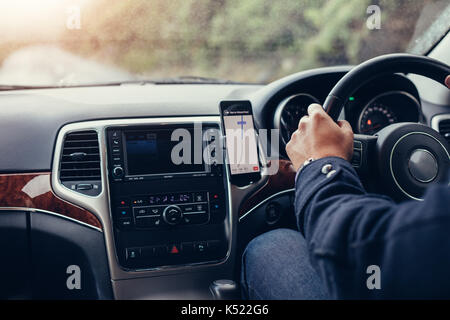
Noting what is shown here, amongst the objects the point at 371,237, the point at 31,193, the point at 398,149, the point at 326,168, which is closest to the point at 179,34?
the point at 31,193

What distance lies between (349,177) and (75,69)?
158cm

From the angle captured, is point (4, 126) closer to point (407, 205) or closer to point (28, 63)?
point (28, 63)

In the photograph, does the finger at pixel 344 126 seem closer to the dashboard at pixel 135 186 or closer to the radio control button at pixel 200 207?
the dashboard at pixel 135 186

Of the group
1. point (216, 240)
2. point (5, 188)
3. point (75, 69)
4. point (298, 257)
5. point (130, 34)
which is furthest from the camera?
point (130, 34)

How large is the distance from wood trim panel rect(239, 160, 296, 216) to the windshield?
443 millimetres

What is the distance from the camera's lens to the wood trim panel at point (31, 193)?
5.17 ft

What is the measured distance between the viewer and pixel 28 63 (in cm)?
218

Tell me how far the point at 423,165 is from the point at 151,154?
887 millimetres

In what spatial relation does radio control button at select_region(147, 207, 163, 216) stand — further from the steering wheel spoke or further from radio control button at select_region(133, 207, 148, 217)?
→ the steering wheel spoke

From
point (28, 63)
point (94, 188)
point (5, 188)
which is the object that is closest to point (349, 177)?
point (94, 188)

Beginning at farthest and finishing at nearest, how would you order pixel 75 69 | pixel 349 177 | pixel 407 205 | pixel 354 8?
pixel 354 8, pixel 75 69, pixel 349 177, pixel 407 205

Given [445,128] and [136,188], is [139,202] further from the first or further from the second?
[445,128]

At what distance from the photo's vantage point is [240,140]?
5.51ft

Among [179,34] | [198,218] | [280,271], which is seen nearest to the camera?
[280,271]
